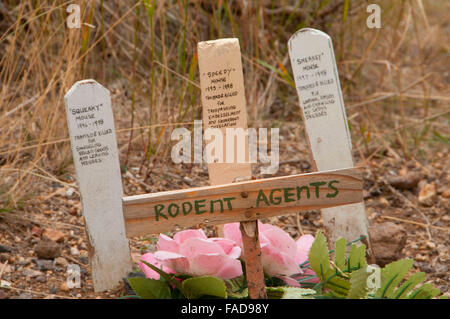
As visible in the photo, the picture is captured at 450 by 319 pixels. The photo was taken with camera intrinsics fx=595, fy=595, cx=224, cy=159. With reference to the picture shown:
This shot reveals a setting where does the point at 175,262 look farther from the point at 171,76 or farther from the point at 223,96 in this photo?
the point at 171,76

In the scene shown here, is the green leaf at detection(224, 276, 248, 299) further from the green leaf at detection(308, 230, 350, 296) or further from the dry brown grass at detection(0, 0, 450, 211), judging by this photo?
the dry brown grass at detection(0, 0, 450, 211)

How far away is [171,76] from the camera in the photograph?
2674 mm

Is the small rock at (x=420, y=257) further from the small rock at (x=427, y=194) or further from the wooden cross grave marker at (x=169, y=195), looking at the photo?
the wooden cross grave marker at (x=169, y=195)

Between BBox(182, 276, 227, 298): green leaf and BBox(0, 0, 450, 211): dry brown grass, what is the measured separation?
3.17 ft

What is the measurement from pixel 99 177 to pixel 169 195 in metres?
0.52

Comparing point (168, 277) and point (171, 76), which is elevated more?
point (171, 76)

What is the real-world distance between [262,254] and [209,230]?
2.78 ft

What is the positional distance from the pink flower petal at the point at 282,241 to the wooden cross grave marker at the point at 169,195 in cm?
11

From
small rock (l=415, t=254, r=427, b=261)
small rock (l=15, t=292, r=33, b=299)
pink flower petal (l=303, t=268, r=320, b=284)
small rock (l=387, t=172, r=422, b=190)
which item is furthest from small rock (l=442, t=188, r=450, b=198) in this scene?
small rock (l=15, t=292, r=33, b=299)

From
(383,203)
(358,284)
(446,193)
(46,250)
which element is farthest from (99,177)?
(446,193)

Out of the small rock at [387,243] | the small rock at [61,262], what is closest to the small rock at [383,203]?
the small rock at [387,243]

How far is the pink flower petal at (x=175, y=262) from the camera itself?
47.4 inches

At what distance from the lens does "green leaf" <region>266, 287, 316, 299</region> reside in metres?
1.23

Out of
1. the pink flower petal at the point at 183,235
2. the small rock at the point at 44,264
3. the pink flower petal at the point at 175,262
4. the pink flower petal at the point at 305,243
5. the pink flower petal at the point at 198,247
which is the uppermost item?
the pink flower petal at the point at 183,235
